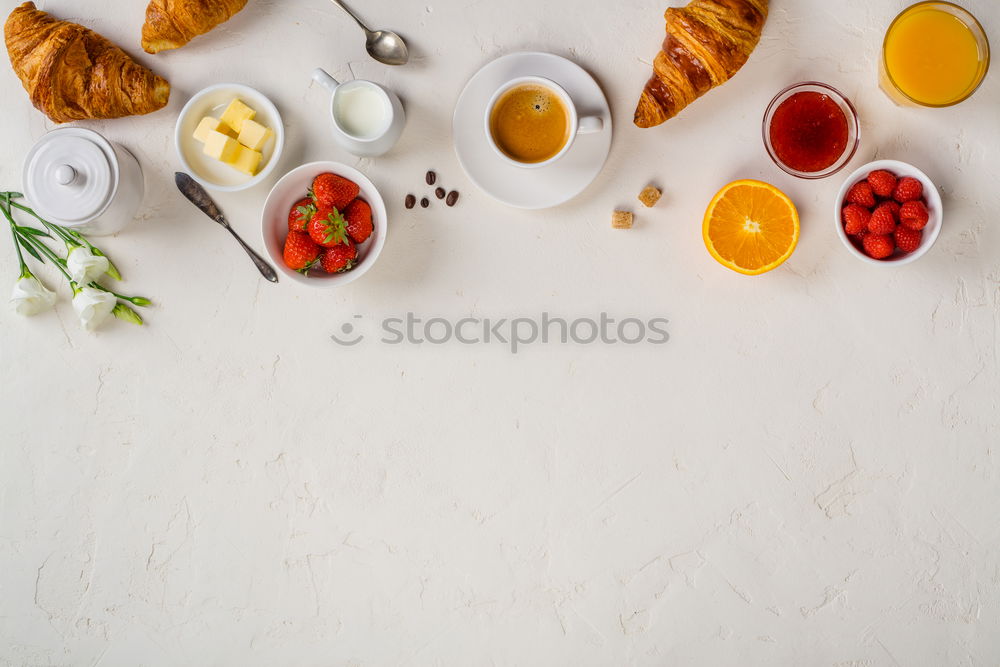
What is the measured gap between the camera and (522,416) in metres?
1.58

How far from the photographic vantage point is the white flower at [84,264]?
1535 mm

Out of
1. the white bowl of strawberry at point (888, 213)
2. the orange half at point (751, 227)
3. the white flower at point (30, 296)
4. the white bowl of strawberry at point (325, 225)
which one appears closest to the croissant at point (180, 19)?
the white bowl of strawberry at point (325, 225)

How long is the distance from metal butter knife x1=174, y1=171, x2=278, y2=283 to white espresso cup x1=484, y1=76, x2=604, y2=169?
618 mm

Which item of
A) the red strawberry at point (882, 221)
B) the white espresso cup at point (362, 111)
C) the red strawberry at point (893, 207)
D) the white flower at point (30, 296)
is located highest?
the red strawberry at point (893, 207)

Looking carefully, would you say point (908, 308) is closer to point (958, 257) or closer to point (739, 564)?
point (958, 257)

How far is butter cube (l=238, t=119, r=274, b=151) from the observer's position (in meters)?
1.50

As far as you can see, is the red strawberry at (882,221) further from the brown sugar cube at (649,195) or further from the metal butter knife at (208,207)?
the metal butter knife at (208,207)

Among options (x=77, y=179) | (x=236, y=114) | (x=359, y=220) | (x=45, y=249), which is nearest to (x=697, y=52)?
(x=359, y=220)

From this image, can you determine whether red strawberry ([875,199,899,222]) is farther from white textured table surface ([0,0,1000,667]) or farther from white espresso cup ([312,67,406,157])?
white espresso cup ([312,67,406,157])

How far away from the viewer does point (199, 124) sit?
154 centimetres

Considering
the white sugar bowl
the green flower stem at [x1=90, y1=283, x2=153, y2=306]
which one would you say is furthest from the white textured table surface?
the white sugar bowl

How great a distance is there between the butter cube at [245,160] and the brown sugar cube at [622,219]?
850 mm

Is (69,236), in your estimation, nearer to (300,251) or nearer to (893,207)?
(300,251)

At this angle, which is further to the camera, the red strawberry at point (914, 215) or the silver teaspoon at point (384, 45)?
the silver teaspoon at point (384, 45)
